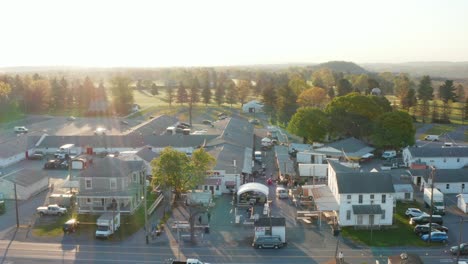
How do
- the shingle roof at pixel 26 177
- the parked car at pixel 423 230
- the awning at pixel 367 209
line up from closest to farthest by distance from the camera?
the parked car at pixel 423 230 < the awning at pixel 367 209 < the shingle roof at pixel 26 177

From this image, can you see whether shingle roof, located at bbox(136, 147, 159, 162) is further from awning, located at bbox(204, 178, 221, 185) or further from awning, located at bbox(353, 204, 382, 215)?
awning, located at bbox(353, 204, 382, 215)

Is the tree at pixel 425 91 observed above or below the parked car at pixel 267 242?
above

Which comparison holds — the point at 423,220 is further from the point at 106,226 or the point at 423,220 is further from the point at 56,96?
the point at 56,96

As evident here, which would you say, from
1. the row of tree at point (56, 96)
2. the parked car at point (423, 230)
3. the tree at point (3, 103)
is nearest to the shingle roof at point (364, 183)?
the parked car at point (423, 230)

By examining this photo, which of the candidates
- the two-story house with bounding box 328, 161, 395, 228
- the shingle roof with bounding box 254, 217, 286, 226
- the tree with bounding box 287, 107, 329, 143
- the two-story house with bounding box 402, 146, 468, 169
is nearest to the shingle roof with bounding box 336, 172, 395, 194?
the two-story house with bounding box 328, 161, 395, 228

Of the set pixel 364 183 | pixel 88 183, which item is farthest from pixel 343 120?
pixel 88 183

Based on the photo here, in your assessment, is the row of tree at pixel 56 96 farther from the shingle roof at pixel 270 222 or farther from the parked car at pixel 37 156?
the shingle roof at pixel 270 222

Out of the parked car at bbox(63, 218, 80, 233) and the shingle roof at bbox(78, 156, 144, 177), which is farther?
the shingle roof at bbox(78, 156, 144, 177)
